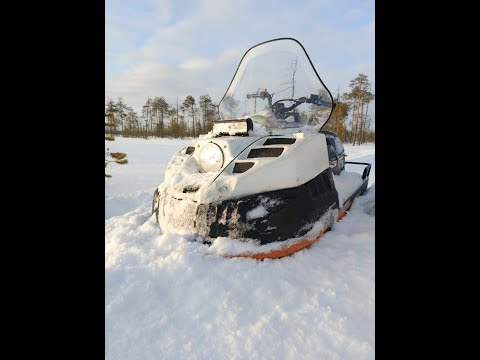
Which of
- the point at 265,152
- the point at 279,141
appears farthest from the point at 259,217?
the point at 279,141

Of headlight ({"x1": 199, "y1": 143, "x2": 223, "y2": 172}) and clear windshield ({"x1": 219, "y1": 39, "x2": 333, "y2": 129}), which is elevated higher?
clear windshield ({"x1": 219, "y1": 39, "x2": 333, "y2": 129})

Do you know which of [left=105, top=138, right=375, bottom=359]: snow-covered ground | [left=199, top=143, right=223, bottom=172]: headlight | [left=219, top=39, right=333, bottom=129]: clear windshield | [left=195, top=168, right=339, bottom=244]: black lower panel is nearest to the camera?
[left=105, top=138, right=375, bottom=359]: snow-covered ground

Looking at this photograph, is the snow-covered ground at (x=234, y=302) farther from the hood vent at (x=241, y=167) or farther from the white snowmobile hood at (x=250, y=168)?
the hood vent at (x=241, y=167)

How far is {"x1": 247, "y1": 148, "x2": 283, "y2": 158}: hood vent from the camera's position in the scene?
7.88ft

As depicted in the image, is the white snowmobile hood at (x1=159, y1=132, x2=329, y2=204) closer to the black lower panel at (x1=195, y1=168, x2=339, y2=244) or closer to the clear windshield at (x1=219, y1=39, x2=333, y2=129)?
the black lower panel at (x1=195, y1=168, x2=339, y2=244)

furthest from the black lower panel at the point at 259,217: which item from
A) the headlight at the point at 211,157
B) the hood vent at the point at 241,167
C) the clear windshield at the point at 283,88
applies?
the clear windshield at the point at 283,88

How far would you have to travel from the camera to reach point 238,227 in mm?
2141

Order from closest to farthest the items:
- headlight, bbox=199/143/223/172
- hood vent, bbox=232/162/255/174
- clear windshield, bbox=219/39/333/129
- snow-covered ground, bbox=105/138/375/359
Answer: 1. snow-covered ground, bbox=105/138/375/359
2. hood vent, bbox=232/162/255/174
3. headlight, bbox=199/143/223/172
4. clear windshield, bbox=219/39/333/129

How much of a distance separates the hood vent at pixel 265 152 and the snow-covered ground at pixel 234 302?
85 centimetres

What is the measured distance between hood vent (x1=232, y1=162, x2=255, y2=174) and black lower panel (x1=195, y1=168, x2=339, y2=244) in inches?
11.5

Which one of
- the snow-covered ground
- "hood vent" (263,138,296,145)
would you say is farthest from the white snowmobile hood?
the snow-covered ground
